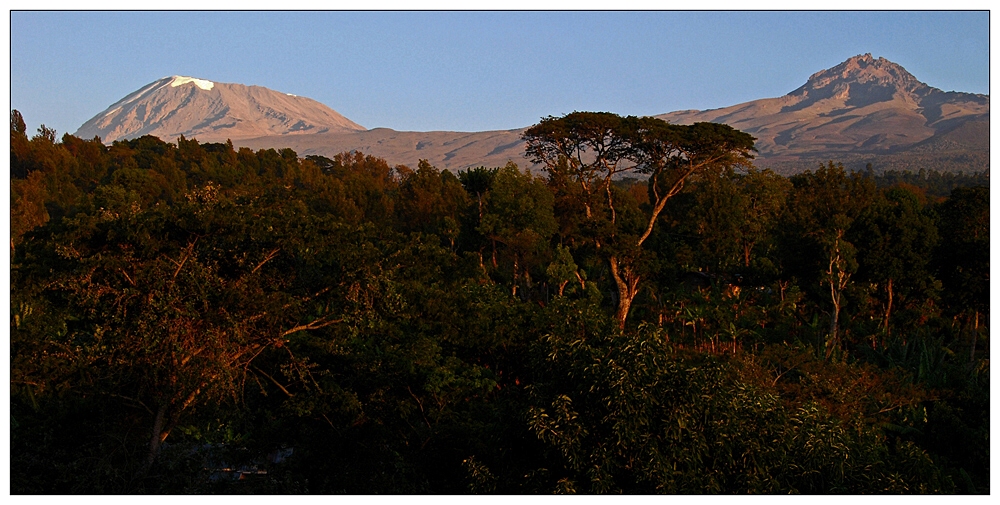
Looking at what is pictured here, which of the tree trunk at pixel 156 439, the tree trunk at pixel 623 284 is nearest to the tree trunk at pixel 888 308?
the tree trunk at pixel 623 284

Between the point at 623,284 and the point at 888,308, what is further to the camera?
the point at 623,284

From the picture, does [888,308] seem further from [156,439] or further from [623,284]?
[156,439]

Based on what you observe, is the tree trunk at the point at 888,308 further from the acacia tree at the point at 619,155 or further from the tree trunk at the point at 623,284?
the tree trunk at the point at 623,284

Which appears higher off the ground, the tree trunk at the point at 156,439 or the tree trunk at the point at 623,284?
the tree trunk at the point at 156,439

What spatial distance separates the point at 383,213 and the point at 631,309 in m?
22.1

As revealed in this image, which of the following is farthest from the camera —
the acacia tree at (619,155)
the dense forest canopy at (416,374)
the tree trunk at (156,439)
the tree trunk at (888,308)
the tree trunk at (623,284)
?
the acacia tree at (619,155)

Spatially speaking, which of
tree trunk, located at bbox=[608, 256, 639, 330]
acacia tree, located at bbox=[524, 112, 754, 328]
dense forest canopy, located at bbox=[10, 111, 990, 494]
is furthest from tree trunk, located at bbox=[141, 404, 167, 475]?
acacia tree, located at bbox=[524, 112, 754, 328]

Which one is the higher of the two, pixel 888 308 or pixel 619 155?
pixel 619 155

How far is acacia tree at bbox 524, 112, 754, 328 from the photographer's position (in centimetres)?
2805

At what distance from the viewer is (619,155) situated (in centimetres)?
2858

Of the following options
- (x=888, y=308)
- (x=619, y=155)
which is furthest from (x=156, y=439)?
(x=888, y=308)

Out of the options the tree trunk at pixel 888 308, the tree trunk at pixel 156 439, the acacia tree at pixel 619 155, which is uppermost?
the acacia tree at pixel 619 155

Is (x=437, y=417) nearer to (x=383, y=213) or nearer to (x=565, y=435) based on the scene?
(x=565, y=435)

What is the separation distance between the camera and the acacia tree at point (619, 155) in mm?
28047
